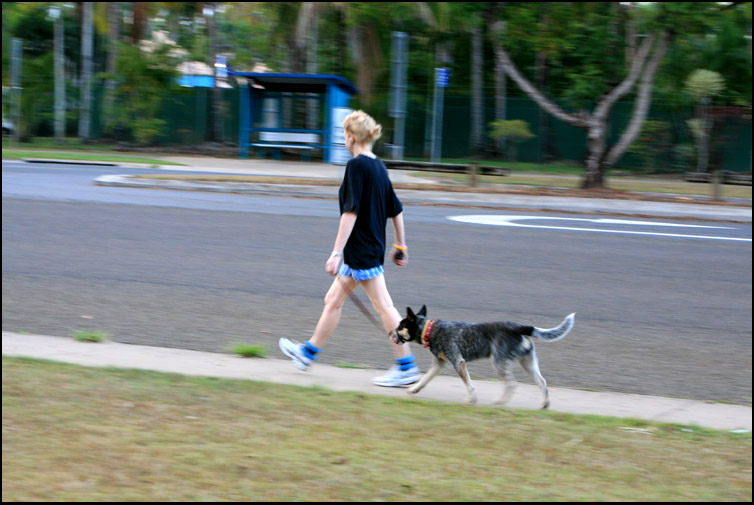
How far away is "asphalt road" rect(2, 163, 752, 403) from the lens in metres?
6.77

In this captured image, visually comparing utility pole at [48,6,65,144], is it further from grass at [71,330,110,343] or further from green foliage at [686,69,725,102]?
grass at [71,330,110,343]

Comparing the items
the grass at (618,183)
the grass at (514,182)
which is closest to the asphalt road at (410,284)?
the grass at (514,182)

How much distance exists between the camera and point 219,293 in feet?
27.9

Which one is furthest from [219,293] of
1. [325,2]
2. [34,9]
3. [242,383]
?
[34,9]

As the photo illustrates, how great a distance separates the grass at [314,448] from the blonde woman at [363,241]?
0.57m

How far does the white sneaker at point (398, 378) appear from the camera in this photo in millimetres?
5738

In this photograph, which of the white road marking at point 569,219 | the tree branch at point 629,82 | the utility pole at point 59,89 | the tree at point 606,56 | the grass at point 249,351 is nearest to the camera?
the grass at point 249,351

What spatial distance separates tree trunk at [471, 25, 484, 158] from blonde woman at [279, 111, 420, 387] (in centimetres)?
2664

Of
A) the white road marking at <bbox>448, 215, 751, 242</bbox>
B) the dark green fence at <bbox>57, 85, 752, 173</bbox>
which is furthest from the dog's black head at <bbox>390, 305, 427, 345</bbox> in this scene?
the dark green fence at <bbox>57, 85, 752, 173</bbox>

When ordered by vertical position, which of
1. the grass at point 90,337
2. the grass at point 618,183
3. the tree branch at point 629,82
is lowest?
the grass at point 90,337

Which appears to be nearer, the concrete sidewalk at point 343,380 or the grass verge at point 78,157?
the concrete sidewalk at point 343,380

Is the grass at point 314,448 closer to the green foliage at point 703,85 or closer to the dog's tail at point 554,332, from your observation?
the dog's tail at point 554,332

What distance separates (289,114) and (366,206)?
84.9ft

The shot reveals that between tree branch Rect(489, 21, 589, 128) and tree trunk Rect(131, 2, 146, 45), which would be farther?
tree trunk Rect(131, 2, 146, 45)
